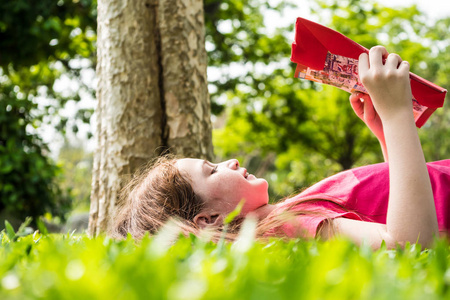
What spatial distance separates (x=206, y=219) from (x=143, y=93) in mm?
1060

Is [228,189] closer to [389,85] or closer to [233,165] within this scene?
[233,165]

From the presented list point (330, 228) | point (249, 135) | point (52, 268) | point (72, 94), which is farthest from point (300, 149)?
point (52, 268)

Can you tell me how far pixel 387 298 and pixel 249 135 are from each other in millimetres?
11583

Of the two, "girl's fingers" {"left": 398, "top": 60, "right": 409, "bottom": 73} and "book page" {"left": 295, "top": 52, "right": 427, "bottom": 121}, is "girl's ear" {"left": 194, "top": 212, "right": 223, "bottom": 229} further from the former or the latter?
"girl's fingers" {"left": 398, "top": 60, "right": 409, "bottom": 73}

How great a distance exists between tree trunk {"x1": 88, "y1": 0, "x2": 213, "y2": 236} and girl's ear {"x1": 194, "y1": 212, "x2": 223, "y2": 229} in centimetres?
75

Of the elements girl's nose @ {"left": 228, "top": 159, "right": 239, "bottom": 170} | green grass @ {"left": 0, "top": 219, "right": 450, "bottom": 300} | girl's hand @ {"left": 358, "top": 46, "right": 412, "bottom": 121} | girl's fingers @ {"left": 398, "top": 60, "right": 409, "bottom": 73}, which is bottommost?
girl's nose @ {"left": 228, "top": 159, "right": 239, "bottom": 170}

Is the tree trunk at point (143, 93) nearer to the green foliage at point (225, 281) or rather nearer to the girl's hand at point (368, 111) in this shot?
the girl's hand at point (368, 111)

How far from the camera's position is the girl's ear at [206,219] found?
202 centimetres

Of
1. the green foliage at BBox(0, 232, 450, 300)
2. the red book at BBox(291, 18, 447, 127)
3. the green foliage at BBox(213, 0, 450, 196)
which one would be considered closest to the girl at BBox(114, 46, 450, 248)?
the red book at BBox(291, 18, 447, 127)

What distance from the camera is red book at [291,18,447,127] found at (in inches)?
76.6

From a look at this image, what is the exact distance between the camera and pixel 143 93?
2723 mm

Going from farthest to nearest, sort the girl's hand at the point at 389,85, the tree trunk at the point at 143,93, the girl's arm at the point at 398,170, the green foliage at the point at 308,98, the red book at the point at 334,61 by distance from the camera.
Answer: the green foliage at the point at 308,98, the tree trunk at the point at 143,93, the red book at the point at 334,61, the girl's hand at the point at 389,85, the girl's arm at the point at 398,170

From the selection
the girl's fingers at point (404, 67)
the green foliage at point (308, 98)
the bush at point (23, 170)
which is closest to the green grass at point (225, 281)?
the girl's fingers at point (404, 67)

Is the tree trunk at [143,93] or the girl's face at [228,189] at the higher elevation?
the tree trunk at [143,93]
